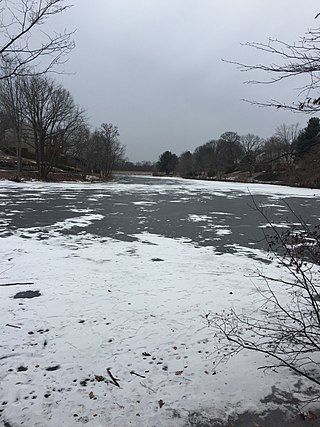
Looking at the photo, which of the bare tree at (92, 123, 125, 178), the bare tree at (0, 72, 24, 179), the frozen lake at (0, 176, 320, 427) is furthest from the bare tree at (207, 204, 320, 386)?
the bare tree at (92, 123, 125, 178)

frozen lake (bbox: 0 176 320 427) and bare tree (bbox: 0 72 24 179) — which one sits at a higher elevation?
bare tree (bbox: 0 72 24 179)

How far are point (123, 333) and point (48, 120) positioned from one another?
142 feet

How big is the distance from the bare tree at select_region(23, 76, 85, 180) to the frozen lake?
120 ft

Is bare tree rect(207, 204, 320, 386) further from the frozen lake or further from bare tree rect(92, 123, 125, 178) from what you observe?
bare tree rect(92, 123, 125, 178)

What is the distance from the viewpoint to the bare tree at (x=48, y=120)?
41.5m

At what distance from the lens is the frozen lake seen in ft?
10.1

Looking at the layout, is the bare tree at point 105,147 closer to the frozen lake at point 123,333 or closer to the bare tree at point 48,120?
the bare tree at point 48,120

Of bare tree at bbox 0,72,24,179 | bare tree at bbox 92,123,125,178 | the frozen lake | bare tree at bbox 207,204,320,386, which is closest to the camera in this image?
the frozen lake

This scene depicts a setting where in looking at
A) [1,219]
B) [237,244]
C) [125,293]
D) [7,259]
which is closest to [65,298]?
[125,293]

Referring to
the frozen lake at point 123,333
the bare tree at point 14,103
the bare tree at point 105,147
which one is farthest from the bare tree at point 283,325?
the bare tree at point 105,147

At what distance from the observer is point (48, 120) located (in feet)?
141

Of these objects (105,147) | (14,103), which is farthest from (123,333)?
(105,147)

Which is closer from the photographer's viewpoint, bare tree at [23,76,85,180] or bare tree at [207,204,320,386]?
bare tree at [207,204,320,386]

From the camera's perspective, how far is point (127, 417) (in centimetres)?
290
